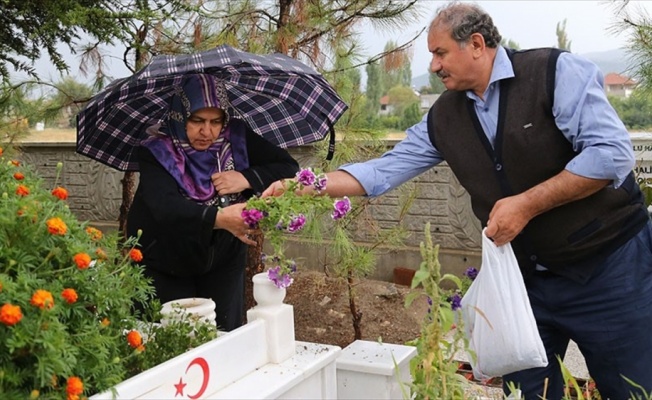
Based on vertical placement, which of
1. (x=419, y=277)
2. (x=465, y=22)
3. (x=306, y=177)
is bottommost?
(x=419, y=277)

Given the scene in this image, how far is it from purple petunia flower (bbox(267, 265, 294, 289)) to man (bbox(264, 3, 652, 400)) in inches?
15.7

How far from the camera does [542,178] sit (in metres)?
2.11

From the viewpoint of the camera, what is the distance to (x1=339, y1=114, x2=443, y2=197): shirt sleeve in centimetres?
244

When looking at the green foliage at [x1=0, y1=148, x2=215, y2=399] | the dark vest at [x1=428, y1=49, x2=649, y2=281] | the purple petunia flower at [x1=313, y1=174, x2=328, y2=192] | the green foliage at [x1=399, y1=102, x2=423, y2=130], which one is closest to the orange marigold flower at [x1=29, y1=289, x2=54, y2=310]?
the green foliage at [x1=0, y1=148, x2=215, y2=399]

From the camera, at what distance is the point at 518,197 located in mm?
2008

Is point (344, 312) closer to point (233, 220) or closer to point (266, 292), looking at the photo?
point (233, 220)

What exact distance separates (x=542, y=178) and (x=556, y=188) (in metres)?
0.12

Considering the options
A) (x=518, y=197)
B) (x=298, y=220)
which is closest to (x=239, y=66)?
(x=298, y=220)

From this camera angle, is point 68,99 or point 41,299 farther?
point 68,99

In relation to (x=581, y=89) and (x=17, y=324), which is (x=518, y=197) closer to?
(x=581, y=89)

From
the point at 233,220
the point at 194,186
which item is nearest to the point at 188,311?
the point at 233,220

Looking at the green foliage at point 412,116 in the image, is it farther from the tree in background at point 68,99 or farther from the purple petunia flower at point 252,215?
the purple petunia flower at point 252,215

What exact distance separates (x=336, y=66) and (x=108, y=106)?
2030mm

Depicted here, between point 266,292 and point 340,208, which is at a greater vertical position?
point 340,208
